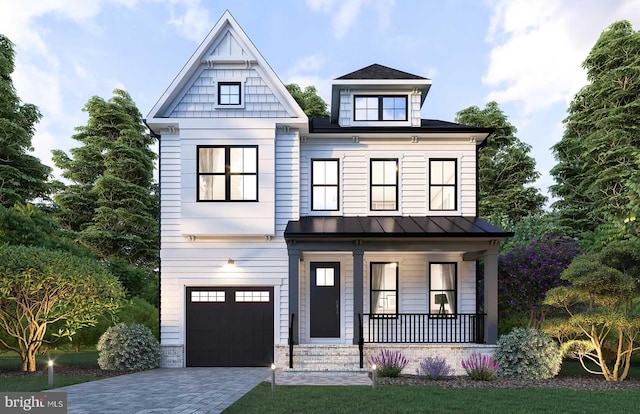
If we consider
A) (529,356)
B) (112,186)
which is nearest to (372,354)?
(529,356)

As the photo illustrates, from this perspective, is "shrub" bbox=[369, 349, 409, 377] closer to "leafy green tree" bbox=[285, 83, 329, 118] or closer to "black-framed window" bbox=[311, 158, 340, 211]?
"black-framed window" bbox=[311, 158, 340, 211]

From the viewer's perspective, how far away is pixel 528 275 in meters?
14.9

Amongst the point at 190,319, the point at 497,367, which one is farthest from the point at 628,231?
the point at 190,319

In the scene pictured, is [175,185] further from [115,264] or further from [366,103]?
[115,264]

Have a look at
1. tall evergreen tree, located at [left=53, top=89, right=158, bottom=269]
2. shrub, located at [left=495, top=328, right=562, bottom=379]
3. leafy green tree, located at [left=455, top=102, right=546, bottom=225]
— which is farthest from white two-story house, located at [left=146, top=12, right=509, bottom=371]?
leafy green tree, located at [left=455, top=102, right=546, bottom=225]

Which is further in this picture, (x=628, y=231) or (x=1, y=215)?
(x=628, y=231)

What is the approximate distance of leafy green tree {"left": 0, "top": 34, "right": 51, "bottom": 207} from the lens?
76.6 feet

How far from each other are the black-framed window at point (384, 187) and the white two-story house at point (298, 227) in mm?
35

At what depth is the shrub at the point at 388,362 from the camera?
11.5m

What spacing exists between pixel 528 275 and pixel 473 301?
230 cm

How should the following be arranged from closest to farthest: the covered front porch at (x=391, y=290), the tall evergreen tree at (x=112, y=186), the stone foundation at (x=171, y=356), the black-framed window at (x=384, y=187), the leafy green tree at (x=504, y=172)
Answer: the stone foundation at (x=171, y=356)
the covered front porch at (x=391, y=290)
the black-framed window at (x=384, y=187)
the tall evergreen tree at (x=112, y=186)
the leafy green tree at (x=504, y=172)

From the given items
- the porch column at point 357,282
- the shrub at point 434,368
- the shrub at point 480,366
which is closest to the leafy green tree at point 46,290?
the porch column at point 357,282

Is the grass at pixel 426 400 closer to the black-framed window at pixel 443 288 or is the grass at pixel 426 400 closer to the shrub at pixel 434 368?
the shrub at pixel 434 368

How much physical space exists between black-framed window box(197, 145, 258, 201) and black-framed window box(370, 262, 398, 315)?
4.71 metres
